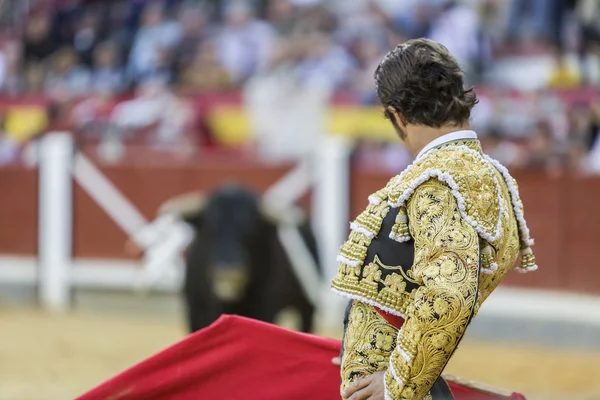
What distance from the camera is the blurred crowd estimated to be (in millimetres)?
6910

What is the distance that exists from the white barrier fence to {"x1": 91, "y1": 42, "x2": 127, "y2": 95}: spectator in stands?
0.69m

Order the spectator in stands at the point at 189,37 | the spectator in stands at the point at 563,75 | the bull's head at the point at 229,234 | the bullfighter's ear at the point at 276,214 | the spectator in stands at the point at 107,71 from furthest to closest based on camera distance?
the spectator in stands at the point at 107,71 → the spectator in stands at the point at 189,37 → the spectator in stands at the point at 563,75 → the bullfighter's ear at the point at 276,214 → the bull's head at the point at 229,234

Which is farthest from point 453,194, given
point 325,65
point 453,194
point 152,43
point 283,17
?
point 152,43

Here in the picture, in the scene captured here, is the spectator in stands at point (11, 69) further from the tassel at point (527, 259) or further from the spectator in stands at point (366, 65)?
the tassel at point (527, 259)

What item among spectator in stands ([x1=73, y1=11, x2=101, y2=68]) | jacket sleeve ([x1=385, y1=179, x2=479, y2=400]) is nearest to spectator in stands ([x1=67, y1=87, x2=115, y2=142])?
spectator in stands ([x1=73, y1=11, x2=101, y2=68])

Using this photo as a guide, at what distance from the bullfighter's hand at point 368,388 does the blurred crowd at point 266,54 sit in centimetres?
498

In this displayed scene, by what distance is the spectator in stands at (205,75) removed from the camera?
8.72 m

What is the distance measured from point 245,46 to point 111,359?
3739 millimetres

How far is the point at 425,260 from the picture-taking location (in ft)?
5.14

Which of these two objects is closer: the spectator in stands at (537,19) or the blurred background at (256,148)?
the blurred background at (256,148)

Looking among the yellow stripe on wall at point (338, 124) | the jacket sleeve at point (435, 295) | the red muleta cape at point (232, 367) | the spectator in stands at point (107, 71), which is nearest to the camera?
the jacket sleeve at point (435, 295)

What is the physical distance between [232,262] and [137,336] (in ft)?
6.48

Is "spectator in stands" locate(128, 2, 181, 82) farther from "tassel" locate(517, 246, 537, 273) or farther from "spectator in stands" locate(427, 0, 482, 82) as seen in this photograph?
"tassel" locate(517, 246, 537, 273)

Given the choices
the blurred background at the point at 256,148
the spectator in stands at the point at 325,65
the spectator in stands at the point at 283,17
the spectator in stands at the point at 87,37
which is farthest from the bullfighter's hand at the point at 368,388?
the spectator in stands at the point at 87,37
